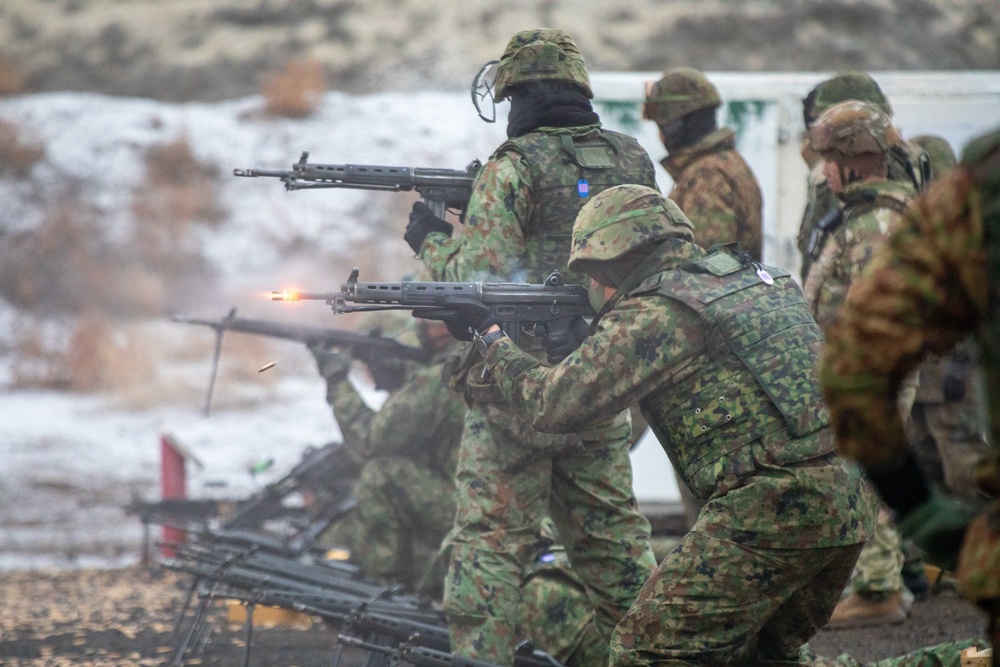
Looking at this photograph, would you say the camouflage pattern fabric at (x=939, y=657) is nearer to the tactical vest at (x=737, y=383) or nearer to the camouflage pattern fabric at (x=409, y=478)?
the tactical vest at (x=737, y=383)

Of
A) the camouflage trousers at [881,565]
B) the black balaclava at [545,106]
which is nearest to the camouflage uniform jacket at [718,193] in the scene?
the black balaclava at [545,106]

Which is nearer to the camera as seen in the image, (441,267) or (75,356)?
(441,267)

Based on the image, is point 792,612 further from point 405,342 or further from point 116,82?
point 116,82

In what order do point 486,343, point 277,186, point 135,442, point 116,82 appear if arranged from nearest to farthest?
point 486,343 < point 135,442 < point 277,186 < point 116,82

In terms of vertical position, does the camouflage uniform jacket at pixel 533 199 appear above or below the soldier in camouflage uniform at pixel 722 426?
above

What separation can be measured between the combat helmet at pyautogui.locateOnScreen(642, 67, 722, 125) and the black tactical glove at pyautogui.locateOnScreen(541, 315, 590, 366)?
1975 millimetres

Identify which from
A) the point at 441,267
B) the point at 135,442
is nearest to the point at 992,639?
the point at 441,267

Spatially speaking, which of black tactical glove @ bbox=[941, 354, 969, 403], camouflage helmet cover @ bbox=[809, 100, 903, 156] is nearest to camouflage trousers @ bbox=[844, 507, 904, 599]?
black tactical glove @ bbox=[941, 354, 969, 403]

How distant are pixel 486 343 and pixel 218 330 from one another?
246 cm

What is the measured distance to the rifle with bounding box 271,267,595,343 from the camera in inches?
152

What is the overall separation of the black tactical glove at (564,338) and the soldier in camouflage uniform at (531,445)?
21 centimetres

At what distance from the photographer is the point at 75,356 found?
1217 centimetres

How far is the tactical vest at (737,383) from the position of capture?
A: 3.21 metres

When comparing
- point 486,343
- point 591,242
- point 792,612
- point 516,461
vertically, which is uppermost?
point 591,242
